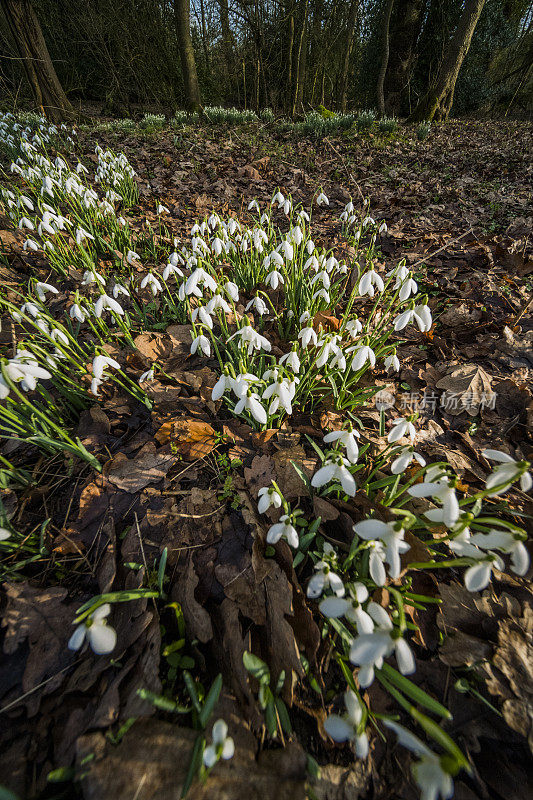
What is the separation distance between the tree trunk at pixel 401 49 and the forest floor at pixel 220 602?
13.1 meters

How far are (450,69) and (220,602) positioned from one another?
37.9 feet

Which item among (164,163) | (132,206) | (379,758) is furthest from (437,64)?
(379,758)

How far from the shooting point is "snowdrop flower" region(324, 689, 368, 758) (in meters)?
0.72

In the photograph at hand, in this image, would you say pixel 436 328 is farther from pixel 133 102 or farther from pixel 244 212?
pixel 133 102

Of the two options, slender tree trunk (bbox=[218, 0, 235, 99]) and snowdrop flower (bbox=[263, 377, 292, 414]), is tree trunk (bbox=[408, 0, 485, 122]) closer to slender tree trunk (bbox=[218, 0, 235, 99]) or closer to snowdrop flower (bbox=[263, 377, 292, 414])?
slender tree trunk (bbox=[218, 0, 235, 99])

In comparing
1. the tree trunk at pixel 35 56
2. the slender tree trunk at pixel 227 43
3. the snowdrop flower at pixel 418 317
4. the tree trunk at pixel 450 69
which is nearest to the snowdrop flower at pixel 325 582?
the snowdrop flower at pixel 418 317

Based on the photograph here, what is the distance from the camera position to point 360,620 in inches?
31.7

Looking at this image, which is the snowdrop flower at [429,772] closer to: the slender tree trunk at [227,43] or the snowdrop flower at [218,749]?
the snowdrop flower at [218,749]

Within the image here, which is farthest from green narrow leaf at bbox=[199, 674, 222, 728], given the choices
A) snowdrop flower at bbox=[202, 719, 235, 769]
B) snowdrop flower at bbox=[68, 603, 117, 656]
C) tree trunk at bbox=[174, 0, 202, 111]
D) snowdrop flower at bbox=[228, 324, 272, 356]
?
tree trunk at bbox=[174, 0, 202, 111]

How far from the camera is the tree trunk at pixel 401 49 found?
406 inches

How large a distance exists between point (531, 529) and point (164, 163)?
22.2 feet

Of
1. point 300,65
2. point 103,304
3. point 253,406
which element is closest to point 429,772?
point 253,406

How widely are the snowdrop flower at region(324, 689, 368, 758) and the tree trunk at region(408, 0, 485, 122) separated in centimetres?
1163

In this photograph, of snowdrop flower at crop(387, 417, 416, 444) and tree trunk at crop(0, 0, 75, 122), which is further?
tree trunk at crop(0, 0, 75, 122)
